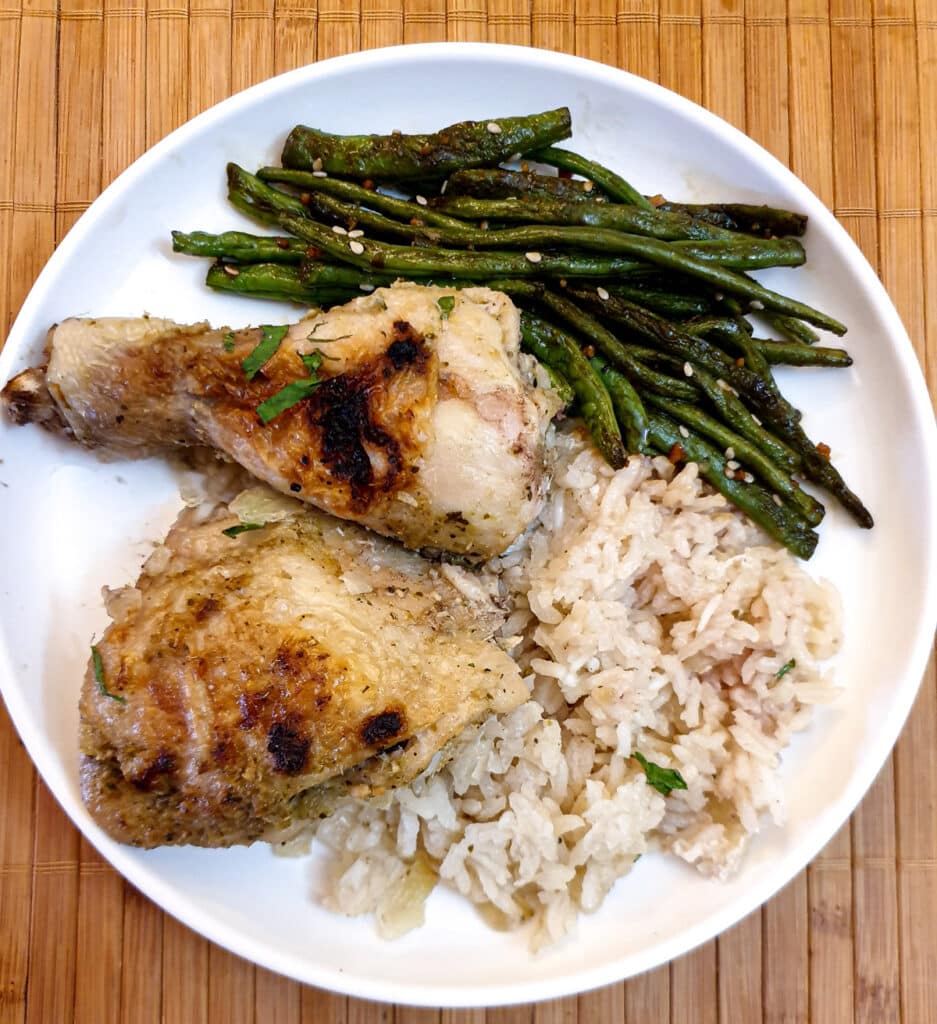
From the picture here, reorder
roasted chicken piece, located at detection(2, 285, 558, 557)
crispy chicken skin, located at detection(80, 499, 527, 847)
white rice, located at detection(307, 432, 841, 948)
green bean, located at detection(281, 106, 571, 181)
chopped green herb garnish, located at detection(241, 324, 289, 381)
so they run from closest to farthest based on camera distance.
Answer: crispy chicken skin, located at detection(80, 499, 527, 847)
roasted chicken piece, located at detection(2, 285, 558, 557)
chopped green herb garnish, located at detection(241, 324, 289, 381)
white rice, located at detection(307, 432, 841, 948)
green bean, located at detection(281, 106, 571, 181)

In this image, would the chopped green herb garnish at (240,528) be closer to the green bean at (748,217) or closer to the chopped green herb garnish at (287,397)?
the chopped green herb garnish at (287,397)

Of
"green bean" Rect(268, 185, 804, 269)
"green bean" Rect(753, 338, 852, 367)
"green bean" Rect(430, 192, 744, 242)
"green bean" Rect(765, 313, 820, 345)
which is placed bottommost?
"green bean" Rect(753, 338, 852, 367)

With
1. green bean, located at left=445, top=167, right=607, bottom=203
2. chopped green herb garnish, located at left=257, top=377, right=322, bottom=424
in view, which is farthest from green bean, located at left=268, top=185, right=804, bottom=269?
chopped green herb garnish, located at left=257, top=377, right=322, bottom=424

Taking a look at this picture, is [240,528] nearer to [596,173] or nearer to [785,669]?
[596,173]

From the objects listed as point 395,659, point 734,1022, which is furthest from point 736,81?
point 734,1022

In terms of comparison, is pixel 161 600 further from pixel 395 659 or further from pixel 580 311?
pixel 580 311

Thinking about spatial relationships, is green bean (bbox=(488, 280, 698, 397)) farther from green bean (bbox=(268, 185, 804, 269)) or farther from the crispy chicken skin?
the crispy chicken skin
